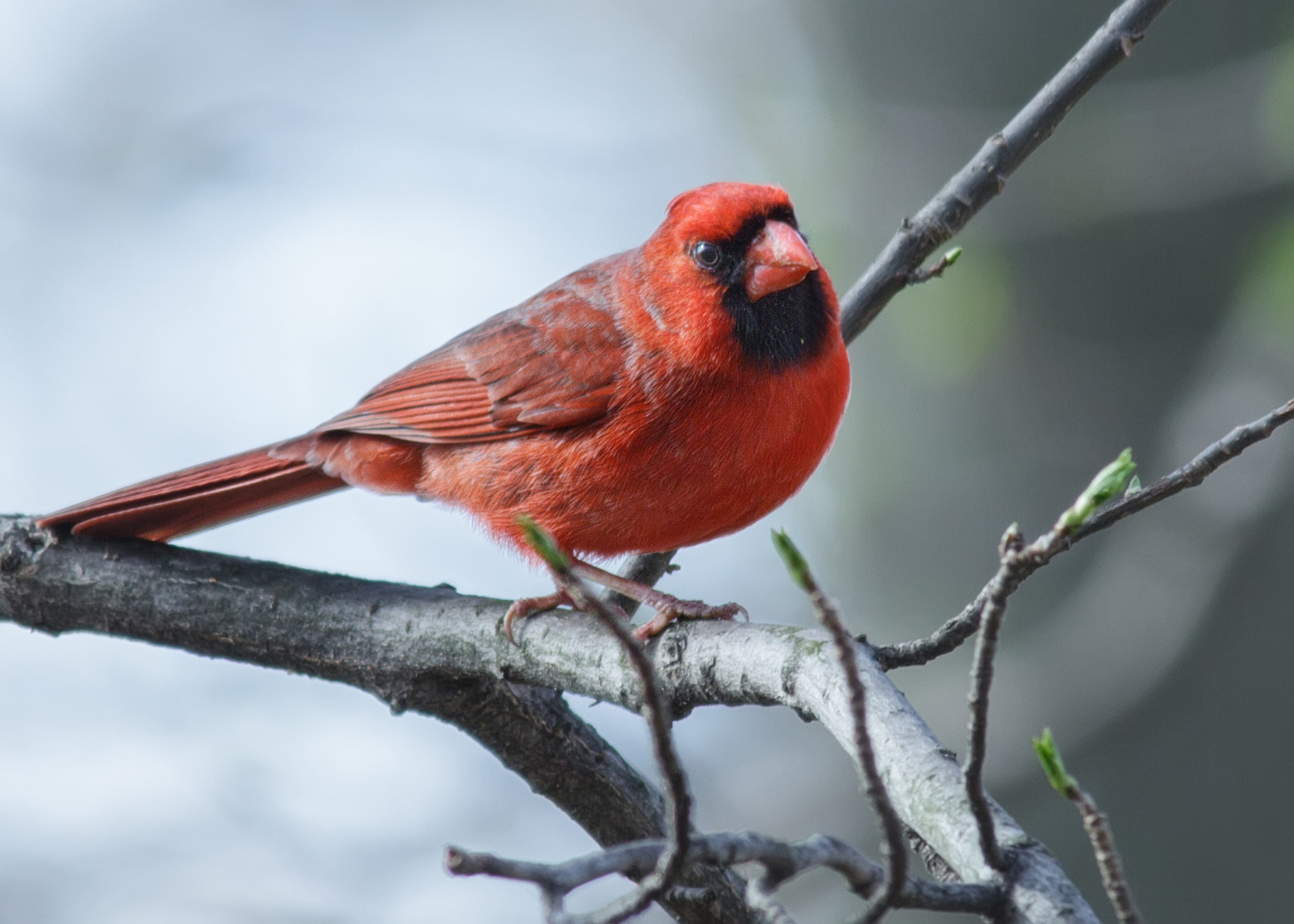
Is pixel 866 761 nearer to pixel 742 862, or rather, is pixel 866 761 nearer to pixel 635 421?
pixel 742 862

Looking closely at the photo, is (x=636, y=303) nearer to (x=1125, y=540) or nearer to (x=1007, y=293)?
(x=1007, y=293)

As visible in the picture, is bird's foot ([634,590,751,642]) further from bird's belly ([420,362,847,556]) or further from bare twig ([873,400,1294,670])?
bare twig ([873,400,1294,670])

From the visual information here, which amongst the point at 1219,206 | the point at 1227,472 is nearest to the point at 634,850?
the point at 1227,472

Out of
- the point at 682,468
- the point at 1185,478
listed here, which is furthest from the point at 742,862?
the point at 682,468

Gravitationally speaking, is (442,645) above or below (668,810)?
above

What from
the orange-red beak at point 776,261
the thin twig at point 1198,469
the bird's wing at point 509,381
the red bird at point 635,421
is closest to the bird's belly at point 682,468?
the red bird at point 635,421

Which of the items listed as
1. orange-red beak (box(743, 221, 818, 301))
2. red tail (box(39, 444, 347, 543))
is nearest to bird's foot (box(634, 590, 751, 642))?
orange-red beak (box(743, 221, 818, 301))

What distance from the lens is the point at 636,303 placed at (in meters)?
3.06

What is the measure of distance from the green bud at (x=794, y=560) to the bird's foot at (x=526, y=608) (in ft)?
4.01

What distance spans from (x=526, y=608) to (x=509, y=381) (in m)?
0.88

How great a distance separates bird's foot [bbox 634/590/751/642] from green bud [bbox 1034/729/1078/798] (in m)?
0.94

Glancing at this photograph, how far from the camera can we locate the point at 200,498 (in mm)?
3023

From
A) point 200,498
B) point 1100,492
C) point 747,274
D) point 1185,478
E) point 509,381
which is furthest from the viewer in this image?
point 509,381

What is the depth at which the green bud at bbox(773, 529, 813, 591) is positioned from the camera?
3.64ft
